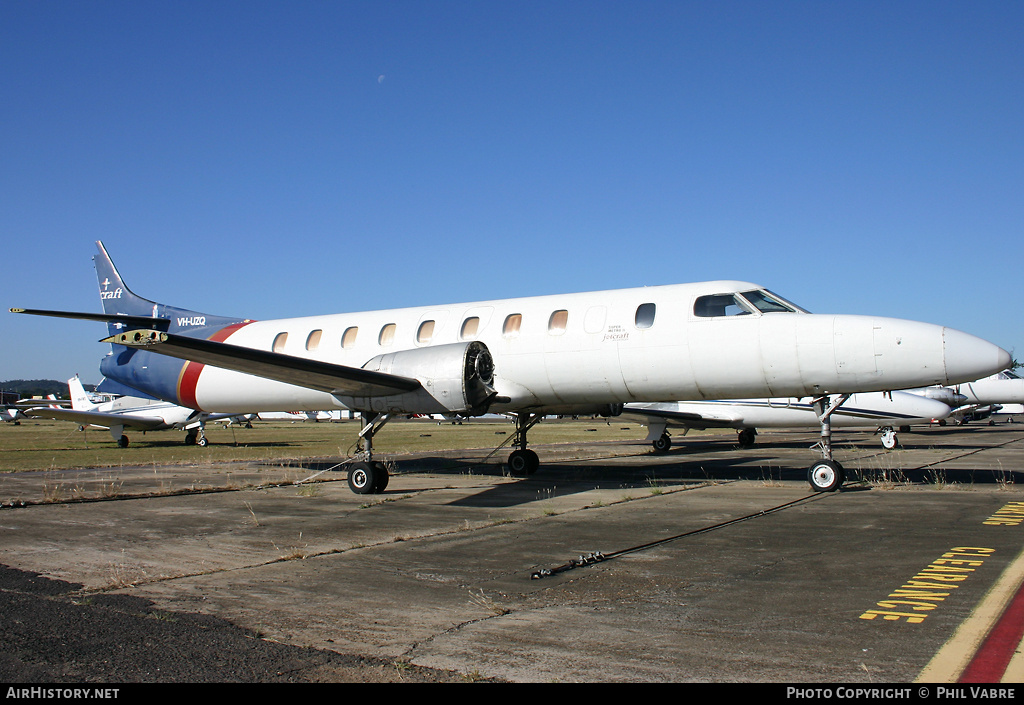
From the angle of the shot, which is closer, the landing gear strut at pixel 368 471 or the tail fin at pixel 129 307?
the landing gear strut at pixel 368 471

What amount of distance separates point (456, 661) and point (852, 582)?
375 cm

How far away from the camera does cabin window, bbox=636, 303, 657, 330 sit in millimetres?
12430

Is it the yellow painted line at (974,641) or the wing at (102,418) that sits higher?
the wing at (102,418)

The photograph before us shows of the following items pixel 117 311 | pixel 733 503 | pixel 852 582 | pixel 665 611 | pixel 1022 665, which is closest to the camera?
pixel 1022 665

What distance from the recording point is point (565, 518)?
1000 cm

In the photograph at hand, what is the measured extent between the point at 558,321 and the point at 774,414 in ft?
54.7

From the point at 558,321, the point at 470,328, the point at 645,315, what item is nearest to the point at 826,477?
the point at 645,315

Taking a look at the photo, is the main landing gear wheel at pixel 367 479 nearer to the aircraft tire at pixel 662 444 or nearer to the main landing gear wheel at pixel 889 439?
the aircraft tire at pixel 662 444

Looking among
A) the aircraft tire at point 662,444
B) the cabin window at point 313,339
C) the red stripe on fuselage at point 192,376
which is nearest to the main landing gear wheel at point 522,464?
the cabin window at point 313,339

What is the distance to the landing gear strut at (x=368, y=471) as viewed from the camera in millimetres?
12875

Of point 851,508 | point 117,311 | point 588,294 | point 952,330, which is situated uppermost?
point 117,311

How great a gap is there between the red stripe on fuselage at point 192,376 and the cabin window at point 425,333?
5.33m
